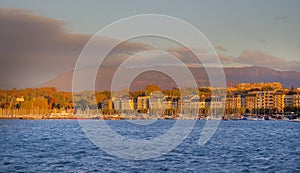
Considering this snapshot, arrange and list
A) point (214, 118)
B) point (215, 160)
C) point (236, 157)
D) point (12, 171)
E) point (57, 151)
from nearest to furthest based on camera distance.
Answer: point (12, 171), point (215, 160), point (236, 157), point (57, 151), point (214, 118)

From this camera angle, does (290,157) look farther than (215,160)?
Yes

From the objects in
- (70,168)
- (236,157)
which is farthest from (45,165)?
(236,157)

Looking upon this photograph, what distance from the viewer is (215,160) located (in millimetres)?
37000

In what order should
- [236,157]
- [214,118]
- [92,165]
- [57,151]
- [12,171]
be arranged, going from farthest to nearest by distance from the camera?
1. [214,118]
2. [57,151]
3. [236,157]
4. [92,165]
5. [12,171]

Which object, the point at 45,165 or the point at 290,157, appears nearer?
the point at 45,165

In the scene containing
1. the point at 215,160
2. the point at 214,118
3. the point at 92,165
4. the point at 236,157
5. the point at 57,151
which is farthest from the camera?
the point at 214,118

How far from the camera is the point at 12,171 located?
101ft

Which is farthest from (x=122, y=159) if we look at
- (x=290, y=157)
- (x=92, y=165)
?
(x=290, y=157)

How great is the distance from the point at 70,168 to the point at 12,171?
10.9ft

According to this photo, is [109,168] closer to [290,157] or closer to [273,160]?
[273,160]

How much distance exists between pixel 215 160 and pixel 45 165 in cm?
1149

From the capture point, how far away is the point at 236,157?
3947cm

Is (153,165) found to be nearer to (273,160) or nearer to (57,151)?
(273,160)

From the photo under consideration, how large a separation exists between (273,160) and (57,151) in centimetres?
1713
